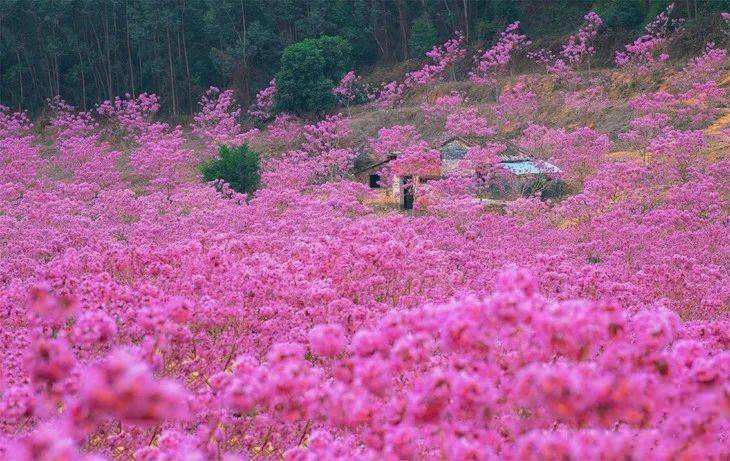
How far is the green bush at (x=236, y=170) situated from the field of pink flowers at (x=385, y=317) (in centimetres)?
110

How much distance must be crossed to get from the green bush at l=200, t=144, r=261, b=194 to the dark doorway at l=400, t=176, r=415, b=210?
6.14m

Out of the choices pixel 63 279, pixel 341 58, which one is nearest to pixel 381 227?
pixel 63 279

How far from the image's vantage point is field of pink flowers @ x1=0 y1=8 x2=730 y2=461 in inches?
125

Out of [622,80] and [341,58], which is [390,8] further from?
[622,80]

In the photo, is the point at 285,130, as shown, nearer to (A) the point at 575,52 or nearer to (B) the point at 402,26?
(B) the point at 402,26

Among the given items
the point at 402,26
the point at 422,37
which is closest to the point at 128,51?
the point at 402,26

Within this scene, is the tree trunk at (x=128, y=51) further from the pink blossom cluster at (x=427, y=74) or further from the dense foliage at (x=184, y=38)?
the pink blossom cluster at (x=427, y=74)

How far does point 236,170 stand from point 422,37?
2315 cm

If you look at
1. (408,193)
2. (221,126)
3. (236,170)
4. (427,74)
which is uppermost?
(427,74)

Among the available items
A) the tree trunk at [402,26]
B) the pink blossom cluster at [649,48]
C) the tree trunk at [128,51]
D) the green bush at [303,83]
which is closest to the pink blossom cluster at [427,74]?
the green bush at [303,83]

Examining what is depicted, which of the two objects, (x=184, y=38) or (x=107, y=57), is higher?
(x=184, y=38)

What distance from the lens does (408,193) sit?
85.0 feet

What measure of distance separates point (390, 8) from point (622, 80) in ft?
75.7

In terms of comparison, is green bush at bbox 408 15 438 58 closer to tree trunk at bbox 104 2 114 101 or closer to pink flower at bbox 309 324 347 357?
Answer: tree trunk at bbox 104 2 114 101
